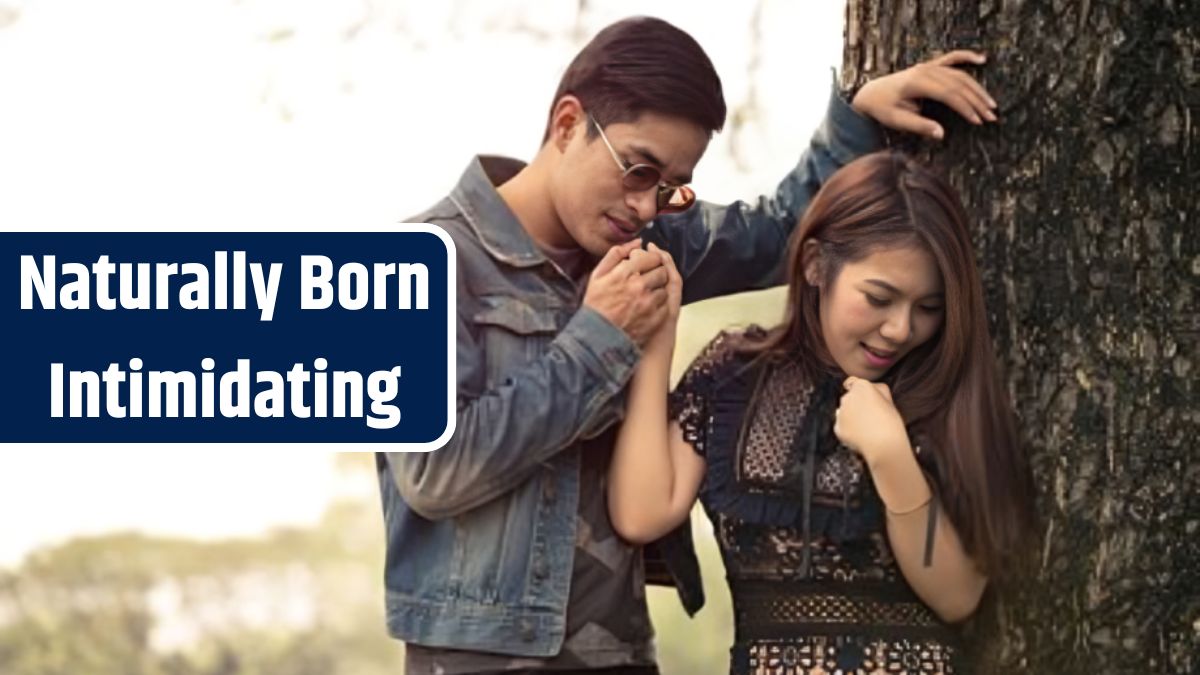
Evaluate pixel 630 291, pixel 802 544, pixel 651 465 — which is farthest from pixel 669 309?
pixel 802 544

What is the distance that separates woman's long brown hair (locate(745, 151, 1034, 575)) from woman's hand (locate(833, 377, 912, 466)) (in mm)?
22

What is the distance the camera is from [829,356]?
220 centimetres

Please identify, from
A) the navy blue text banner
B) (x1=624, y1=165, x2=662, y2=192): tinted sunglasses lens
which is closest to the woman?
(x1=624, y1=165, x2=662, y2=192): tinted sunglasses lens

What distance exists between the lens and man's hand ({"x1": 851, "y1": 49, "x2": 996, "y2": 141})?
225cm

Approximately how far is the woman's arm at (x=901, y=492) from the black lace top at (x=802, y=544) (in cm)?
2

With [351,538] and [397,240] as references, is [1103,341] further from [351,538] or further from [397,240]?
[351,538]

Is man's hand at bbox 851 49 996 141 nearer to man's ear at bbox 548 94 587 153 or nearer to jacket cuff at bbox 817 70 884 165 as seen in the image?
jacket cuff at bbox 817 70 884 165

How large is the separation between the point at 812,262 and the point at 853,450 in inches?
7.0

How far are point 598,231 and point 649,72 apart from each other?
6.1 inches

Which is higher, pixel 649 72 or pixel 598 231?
pixel 649 72

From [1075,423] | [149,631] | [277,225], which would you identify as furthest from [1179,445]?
[149,631]

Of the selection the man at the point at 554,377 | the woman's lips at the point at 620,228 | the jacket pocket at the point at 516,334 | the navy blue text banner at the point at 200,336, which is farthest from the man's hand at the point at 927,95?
the navy blue text banner at the point at 200,336

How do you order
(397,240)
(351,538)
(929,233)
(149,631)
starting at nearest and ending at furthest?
(929,233), (397,240), (351,538), (149,631)

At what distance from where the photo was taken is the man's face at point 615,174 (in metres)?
2.21
